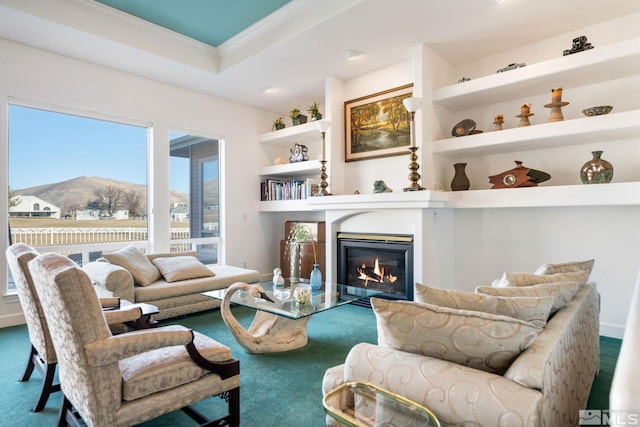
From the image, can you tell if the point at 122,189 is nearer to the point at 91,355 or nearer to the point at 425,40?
the point at 91,355

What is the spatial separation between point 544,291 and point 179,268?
357 cm

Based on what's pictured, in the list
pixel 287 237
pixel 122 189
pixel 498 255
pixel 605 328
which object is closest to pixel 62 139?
pixel 122 189

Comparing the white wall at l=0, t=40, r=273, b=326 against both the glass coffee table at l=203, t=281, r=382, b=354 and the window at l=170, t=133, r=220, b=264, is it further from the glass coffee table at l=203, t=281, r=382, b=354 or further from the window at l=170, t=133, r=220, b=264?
the glass coffee table at l=203, t=281, r=382, b=354

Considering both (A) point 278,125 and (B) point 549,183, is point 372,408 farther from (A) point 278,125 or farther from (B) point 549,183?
(A) point 278,125

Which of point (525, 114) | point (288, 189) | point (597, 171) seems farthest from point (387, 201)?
point (288, 189)

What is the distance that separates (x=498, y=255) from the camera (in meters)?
3.91

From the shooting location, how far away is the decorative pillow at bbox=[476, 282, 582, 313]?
160cm

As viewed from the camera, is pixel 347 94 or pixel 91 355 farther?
pixel 347 94

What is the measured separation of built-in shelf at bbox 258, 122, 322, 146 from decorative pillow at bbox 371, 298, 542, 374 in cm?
382

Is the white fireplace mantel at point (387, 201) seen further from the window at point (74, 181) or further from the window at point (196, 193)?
the window at point (74, 181)

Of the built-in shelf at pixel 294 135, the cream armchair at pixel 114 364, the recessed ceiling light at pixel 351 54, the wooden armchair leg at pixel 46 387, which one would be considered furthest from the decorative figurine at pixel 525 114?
the wooden armchair leg at pixel 46 387

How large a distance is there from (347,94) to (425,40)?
1353 mm

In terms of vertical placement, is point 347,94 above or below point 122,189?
above

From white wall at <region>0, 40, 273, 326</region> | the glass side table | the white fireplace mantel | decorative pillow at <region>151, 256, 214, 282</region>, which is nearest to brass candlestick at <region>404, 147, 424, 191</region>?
the white fireplace mantel
